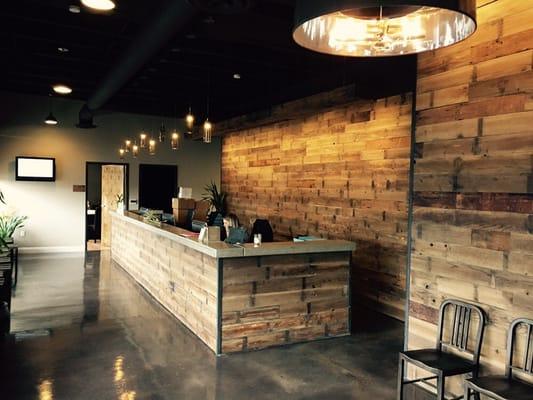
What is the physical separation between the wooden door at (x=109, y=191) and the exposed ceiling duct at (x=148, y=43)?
164 inches

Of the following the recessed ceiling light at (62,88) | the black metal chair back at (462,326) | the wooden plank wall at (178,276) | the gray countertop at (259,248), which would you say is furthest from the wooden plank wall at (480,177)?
the recessed ceiling light at (62,88)

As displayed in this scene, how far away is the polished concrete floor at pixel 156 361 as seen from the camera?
342cm

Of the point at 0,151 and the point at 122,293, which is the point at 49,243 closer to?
the point at 0,151

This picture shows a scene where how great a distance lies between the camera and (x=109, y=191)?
11.9 m

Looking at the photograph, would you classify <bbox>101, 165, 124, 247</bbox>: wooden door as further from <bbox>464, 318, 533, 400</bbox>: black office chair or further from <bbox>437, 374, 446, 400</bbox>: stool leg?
<bbox>464, 318, 533, 400</bbox>: black office chair

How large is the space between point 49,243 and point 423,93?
9274 millimetres

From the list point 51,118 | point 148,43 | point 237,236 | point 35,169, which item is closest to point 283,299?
point 237,236

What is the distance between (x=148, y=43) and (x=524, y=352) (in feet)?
13.6

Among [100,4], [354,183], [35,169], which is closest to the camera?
[100,4]

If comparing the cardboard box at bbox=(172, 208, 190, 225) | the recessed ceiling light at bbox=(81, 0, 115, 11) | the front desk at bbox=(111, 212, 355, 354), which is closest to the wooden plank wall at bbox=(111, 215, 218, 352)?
the front desk at bbox=(111, 212, 355, 354)

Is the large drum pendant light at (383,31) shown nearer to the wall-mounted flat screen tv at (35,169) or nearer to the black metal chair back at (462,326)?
the black metal chair back at (462,326)

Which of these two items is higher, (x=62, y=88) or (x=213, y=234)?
(x=62, y=88)

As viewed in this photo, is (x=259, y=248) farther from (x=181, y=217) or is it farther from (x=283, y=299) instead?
(x=181, y=217)

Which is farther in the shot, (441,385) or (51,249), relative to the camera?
(51,249)
